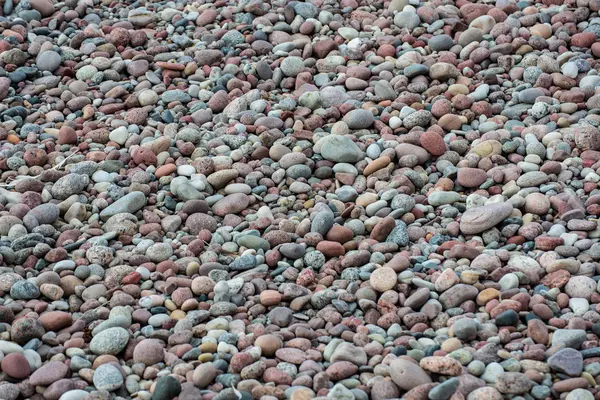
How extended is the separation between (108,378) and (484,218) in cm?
162

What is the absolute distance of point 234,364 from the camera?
266 centimetres

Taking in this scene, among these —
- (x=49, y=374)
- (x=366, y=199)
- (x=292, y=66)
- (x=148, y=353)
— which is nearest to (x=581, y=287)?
(x=366, y=199)

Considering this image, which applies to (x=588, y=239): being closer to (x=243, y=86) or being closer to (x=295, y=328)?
(x=295, y=328)

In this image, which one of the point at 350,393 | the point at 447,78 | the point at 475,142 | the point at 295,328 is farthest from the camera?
the point at 447,78

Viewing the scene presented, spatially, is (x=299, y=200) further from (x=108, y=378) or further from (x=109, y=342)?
(x=108, y=378)

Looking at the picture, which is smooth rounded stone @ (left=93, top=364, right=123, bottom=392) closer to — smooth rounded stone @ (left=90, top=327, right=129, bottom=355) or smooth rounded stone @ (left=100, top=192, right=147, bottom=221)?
smooth rounded stone @ (left=90, top=327, right=129, bottom=355)

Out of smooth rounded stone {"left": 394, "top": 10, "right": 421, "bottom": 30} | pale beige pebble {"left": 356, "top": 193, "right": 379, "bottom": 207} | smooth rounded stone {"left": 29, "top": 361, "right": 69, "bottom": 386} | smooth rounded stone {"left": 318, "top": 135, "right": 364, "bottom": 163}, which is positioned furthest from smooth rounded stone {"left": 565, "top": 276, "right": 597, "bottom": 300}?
smooth rounded stone {"left": 394, "top": 10, "right": 421, "bottom": 30}

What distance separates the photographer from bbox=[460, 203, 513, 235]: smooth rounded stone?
3.29 metres

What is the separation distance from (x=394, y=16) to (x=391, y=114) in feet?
3.36

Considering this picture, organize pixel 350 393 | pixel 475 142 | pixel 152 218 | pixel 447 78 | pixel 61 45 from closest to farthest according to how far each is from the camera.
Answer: pixel 350 393
pixel 152 218
pixel 475 142
pixel 447 78
pixel 61 45

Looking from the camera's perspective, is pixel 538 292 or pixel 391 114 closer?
pixel 538 292

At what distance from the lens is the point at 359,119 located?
3.98 metres

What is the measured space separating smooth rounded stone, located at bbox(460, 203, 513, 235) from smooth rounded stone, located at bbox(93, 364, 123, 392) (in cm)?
152

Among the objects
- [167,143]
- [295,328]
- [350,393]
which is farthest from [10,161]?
[350,393]
